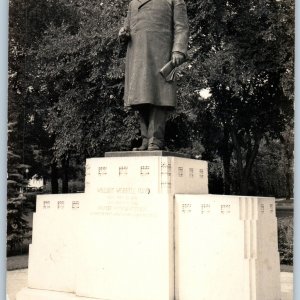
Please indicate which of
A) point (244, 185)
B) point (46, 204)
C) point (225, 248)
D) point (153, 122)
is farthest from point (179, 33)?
point (244, 185)

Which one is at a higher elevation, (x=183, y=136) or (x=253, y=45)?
(x=253, y=45)

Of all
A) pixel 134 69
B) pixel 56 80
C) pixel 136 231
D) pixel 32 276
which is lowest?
pixel 32 276

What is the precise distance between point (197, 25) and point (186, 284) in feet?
36.3

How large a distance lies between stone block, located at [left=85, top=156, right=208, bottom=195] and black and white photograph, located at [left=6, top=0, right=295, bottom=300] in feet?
0.05

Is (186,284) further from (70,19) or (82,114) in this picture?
(70,19)

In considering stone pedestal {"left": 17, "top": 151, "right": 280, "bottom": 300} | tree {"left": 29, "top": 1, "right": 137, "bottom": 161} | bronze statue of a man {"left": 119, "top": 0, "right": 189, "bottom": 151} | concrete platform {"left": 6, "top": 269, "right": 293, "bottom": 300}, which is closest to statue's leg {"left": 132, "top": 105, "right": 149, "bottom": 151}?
bronze statue of a man {"left": 119, "top": 0, "right": 189, "bottom": 151}

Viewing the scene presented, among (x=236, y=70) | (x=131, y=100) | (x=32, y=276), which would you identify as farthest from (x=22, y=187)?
(x=236, y=70)

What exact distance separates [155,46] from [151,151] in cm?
137

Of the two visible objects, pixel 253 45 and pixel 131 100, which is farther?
pixel 253 45

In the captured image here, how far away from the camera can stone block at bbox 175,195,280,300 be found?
5617 millimetres

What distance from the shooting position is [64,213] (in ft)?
22.8

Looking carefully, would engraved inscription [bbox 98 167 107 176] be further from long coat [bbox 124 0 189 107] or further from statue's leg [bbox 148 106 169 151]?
long coat [bbox 124 0 189 107]

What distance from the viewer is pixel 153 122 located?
6.62 meters

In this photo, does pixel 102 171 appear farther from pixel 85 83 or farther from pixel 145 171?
pixel 85 83
